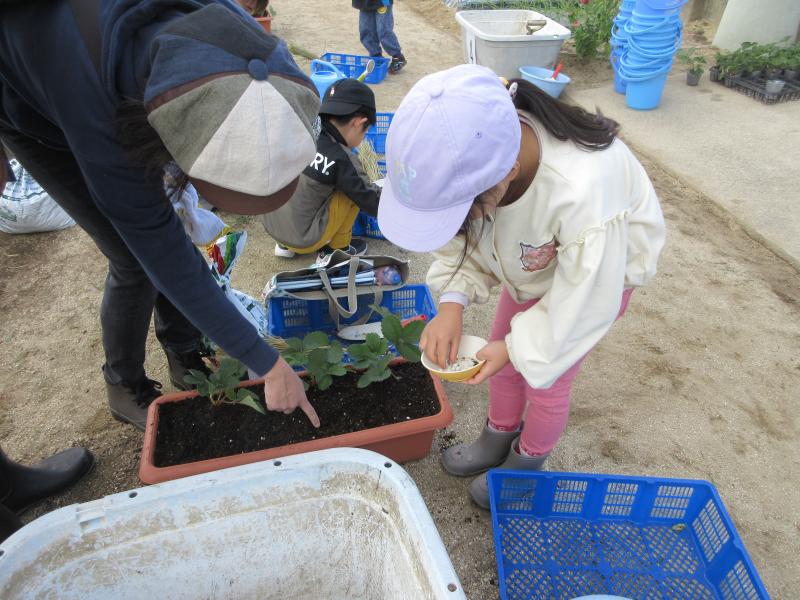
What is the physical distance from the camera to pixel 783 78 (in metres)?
4.02

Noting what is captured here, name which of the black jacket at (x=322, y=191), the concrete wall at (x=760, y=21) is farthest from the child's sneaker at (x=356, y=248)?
the concrete wall at (x=760, y=21)

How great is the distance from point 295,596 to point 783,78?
189 inches

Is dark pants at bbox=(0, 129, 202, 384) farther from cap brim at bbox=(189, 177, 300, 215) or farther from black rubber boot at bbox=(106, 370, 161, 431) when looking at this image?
cap brim at bbox=(189, 177, 300, 215)

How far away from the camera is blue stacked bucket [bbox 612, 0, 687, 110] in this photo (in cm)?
360

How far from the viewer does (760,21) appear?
14.7 feet

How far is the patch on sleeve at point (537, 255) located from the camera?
1022 millimetres

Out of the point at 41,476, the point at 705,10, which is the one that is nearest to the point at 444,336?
the point at 41,476

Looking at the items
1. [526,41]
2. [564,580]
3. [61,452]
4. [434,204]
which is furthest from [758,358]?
[526,41]

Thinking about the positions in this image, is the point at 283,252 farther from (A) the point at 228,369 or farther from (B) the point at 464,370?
(B) the point at 464,370

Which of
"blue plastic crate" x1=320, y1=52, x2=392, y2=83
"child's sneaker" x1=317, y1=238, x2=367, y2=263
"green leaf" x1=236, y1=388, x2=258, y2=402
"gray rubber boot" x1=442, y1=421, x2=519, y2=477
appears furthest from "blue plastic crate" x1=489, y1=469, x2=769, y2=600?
"blue plastic crate" x1=320, y1=52, x2=392, y2=83

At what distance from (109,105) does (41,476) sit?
1197 millimetres

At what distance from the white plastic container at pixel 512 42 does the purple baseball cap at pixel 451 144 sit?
351 cm

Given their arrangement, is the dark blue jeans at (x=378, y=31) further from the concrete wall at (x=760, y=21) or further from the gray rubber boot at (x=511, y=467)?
the gray rubber boot at (x=511, y=467)

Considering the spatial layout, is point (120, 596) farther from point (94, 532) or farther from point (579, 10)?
point (579, 10)
